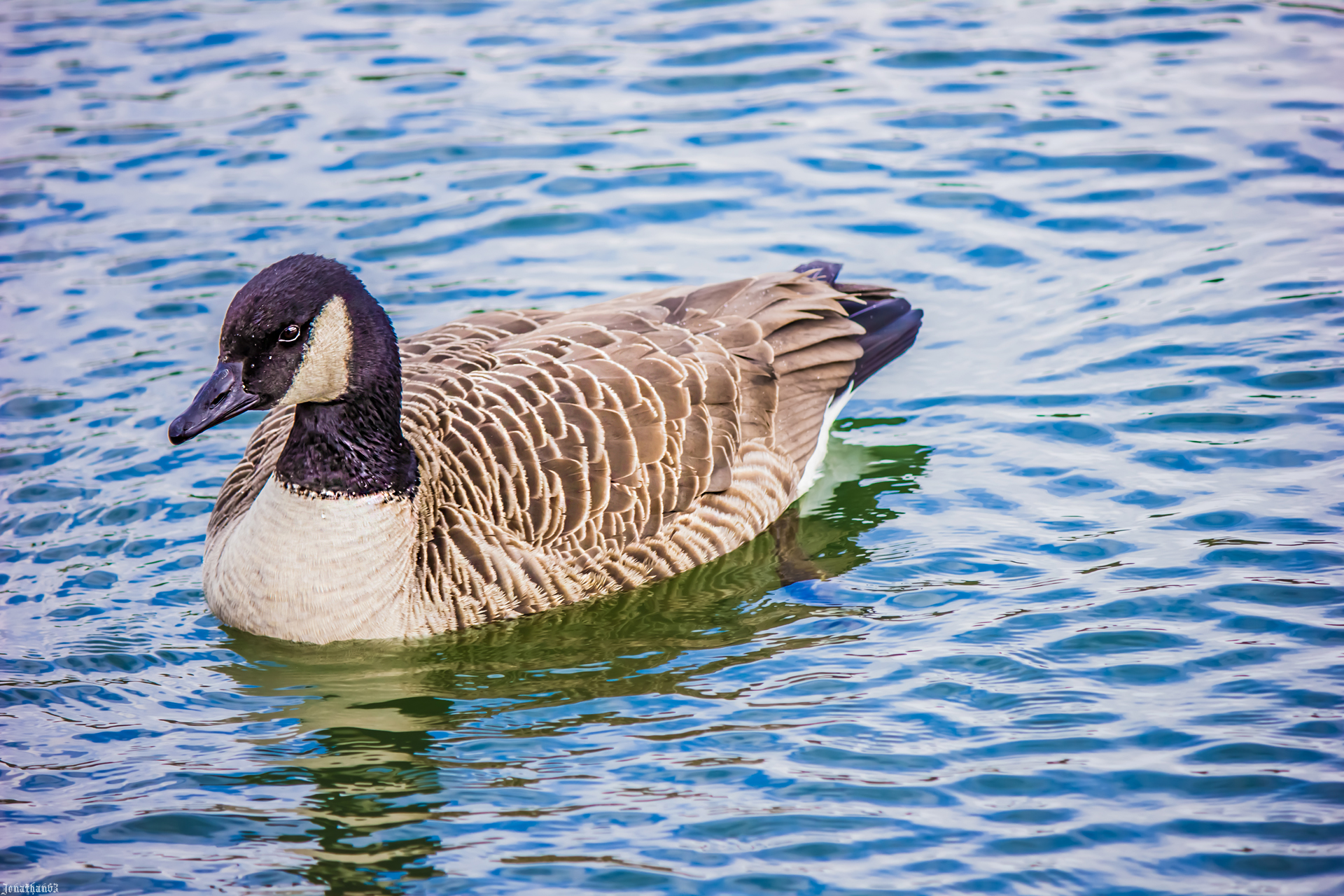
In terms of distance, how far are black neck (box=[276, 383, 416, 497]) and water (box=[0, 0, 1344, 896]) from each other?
1.11 m

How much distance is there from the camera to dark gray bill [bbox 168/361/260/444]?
783 centimetres

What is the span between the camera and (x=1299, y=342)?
10852 mm

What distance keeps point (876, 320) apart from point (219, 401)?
15.5 feet

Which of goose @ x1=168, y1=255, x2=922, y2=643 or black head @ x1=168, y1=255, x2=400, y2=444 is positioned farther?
goose @ x1=168, y1=255, x2=922, y2=643

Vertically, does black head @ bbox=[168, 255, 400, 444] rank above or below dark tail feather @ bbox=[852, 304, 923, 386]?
above

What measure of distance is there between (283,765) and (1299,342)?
797 centimetres

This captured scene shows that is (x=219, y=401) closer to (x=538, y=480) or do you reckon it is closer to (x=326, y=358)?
(x=326, y=358)

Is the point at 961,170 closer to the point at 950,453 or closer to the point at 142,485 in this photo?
the point at 950,453

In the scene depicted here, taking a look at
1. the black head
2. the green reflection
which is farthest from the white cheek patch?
the green reflection

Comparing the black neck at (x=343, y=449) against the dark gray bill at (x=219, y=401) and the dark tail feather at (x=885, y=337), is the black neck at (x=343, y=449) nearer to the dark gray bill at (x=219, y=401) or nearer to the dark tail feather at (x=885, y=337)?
the dark gray bill at (x=219, y=401)

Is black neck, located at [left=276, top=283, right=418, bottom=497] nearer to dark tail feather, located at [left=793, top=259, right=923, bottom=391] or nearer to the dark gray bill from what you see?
the dark gray bill

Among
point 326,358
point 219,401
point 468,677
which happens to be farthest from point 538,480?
point 219,401

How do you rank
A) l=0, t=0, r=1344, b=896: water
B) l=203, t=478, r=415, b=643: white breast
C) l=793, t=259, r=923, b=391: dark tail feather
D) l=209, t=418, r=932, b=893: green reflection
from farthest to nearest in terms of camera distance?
l=793, t=259, r=923, b=391: dark tail feather
l=203, t=478, r=415, b=643: white breast
l=209, t=418, r=932, b=893: green reflection
l=0, t=0, r=1344, b=896: water

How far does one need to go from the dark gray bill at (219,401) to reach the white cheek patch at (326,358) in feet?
0.76
